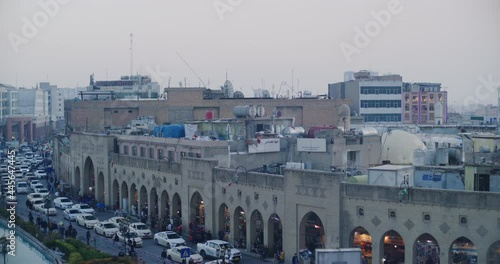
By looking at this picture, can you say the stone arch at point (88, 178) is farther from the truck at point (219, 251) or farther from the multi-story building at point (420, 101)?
the multi-story building at point (420, 101)

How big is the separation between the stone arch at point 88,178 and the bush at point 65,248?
24.6 m

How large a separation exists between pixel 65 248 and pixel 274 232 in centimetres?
1113

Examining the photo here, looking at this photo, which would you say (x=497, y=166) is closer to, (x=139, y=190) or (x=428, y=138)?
(x=428, y=138)

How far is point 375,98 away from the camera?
87250 millimetres

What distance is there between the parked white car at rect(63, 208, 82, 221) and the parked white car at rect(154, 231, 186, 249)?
35.3ft

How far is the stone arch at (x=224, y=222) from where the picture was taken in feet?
124

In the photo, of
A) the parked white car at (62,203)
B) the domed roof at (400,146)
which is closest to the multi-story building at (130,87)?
the parked white car at (62,203)

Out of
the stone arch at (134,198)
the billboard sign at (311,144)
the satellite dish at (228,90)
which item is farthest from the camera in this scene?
the satellite dish at (228,90)

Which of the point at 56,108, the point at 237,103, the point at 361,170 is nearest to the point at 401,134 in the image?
the point at 361,170

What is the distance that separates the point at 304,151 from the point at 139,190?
1422 centimetres

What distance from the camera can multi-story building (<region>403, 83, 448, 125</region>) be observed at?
9912 centimetres

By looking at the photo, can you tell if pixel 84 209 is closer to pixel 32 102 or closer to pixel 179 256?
pixel 179 256

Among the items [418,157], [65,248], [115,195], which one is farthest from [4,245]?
[115,195]

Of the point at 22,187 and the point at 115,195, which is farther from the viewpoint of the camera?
the point at 22,187
